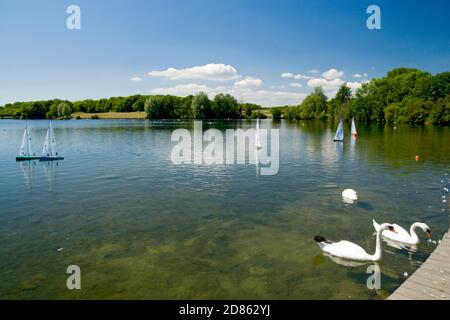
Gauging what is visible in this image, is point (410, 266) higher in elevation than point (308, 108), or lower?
lower

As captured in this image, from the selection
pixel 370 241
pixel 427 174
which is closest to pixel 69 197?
pixel 370 241

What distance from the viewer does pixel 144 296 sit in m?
10.5

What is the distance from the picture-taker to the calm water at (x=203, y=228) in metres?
11.2

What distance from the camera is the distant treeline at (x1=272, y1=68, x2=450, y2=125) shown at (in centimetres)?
11696

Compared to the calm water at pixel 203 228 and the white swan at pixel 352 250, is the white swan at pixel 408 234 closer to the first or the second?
the calm water at pixel 203 228

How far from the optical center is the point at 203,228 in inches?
647

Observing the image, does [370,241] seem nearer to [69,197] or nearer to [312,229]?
Answer: [312,229]

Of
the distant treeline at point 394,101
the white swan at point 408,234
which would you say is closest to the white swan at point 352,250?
the white swan at point 408,234

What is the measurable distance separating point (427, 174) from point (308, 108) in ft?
558

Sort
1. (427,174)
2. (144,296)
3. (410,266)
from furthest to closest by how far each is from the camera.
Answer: (427,174), (410,266), (144,296)

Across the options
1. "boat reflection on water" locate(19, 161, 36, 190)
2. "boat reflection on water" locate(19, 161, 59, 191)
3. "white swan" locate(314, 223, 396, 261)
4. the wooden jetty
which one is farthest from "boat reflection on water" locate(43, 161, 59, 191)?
the wooden jetty

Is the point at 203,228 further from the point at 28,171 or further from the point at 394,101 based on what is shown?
the point at 394,101

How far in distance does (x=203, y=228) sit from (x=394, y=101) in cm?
15632

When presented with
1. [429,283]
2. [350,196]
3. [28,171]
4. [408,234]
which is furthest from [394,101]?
[429,283]
